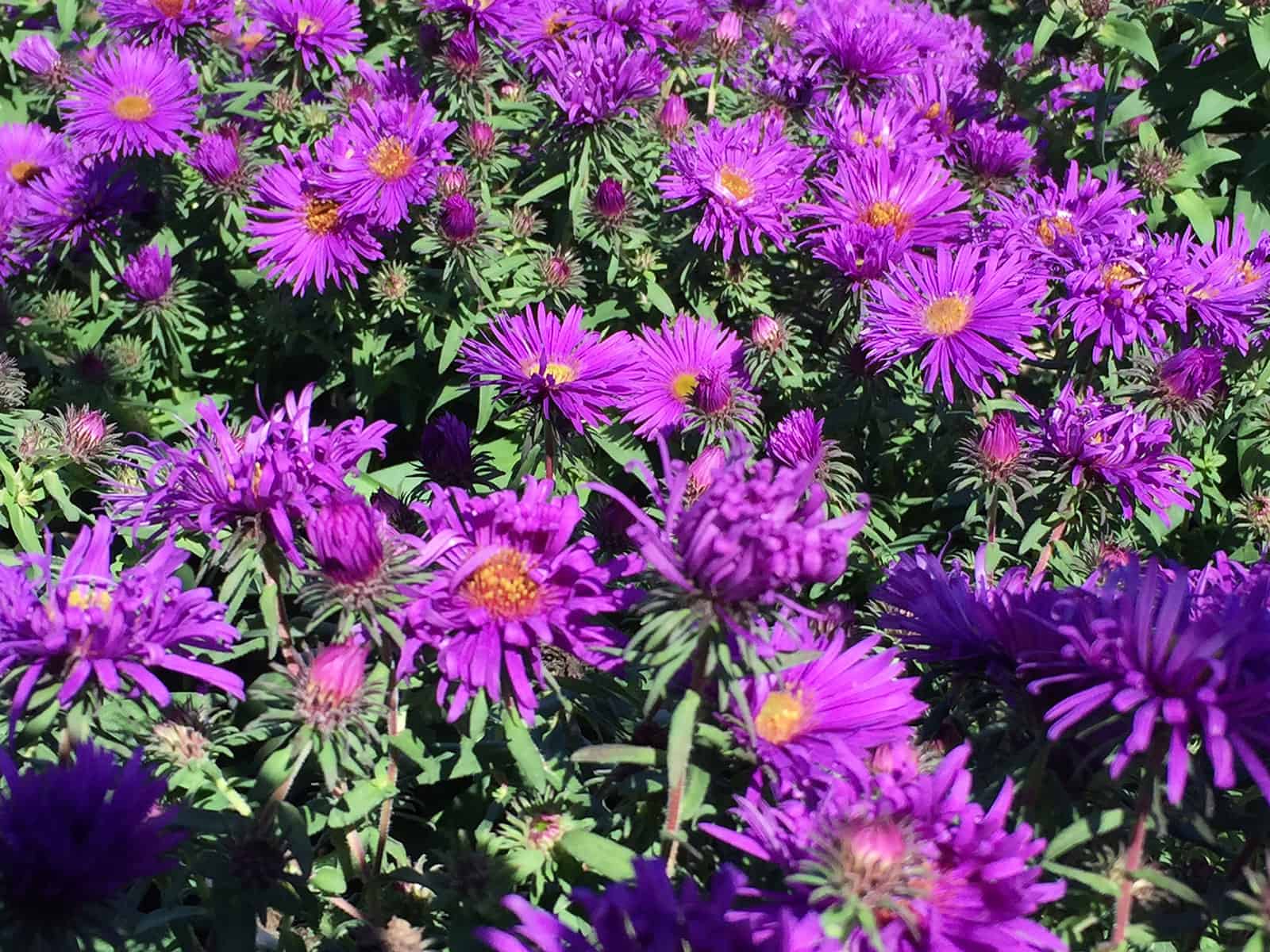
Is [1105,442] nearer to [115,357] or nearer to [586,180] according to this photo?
[586,180]

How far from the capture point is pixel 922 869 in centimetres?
120

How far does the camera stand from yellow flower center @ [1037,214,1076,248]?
108 inches

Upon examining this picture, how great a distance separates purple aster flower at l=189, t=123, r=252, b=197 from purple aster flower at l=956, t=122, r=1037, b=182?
2.09 m

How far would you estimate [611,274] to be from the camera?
2938 millimetres

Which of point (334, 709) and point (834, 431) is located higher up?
point (834, 431)

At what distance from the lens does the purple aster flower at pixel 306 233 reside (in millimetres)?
2846

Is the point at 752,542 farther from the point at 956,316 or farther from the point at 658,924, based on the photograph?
the point at 956,316

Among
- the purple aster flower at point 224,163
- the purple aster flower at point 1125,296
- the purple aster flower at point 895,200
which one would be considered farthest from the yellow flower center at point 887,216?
the purple aster flower at point 224,163

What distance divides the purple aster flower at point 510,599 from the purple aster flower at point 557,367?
2.10 feet

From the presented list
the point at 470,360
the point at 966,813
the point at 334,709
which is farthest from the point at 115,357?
the point at 966,813

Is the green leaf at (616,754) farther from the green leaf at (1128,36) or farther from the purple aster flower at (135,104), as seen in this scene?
the green leaf at (1128,36)

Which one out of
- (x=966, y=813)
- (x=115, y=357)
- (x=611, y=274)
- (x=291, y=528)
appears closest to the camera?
(x=966, y=813)

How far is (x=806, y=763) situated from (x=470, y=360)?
4.13ft

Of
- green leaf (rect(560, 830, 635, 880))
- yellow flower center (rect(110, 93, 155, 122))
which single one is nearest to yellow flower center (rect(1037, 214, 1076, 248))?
green leaf (rect(560, 830, 635, 880))
